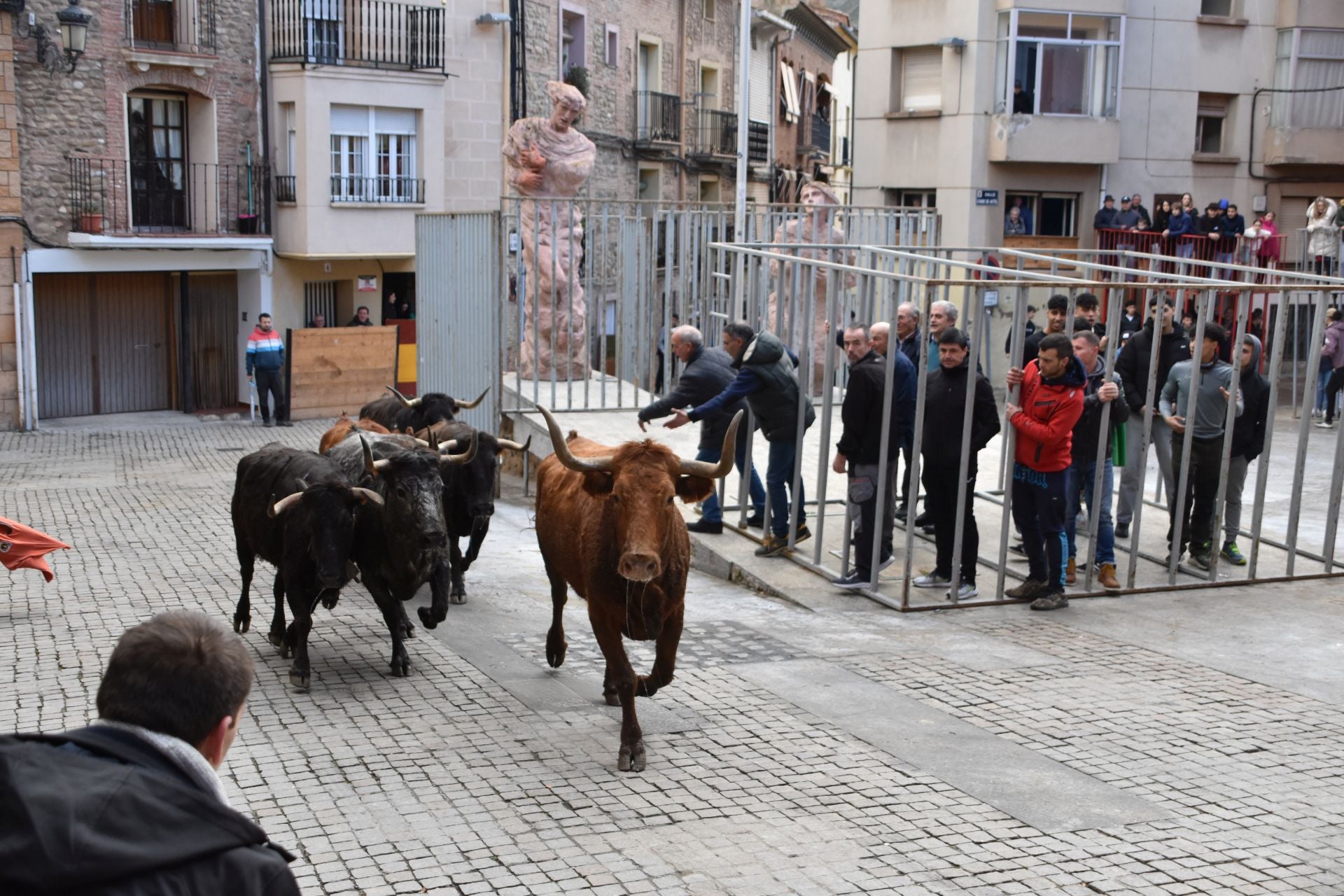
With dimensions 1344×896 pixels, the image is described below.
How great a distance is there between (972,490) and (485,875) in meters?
6.27

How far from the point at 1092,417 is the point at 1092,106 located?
1911 centimetres

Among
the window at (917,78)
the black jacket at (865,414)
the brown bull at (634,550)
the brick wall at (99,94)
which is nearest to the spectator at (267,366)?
the brick wall at (99,94)

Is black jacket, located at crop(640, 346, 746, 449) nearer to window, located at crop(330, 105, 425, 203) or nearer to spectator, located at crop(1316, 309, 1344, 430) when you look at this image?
spectator, located at crop(1316, 309, 1344, 430)

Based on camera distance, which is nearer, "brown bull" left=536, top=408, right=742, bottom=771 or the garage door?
"brown bull" left=536, top=408, right=742, bottom=771

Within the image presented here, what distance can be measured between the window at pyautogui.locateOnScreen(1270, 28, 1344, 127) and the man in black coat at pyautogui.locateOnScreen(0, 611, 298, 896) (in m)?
30.6

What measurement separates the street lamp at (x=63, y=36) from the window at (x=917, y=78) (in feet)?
49.9

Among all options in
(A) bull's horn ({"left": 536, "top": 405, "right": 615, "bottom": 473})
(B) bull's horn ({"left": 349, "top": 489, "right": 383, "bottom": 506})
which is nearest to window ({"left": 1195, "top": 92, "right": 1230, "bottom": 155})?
(B) bull's horn ({"left": 349, "top": 489, "right": 383, "bottom": 506})

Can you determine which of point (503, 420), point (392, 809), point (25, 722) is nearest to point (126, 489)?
point (503, 420)

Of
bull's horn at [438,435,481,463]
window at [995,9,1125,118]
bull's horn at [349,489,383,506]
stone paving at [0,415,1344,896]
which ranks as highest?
window at [995,9,1125,118]

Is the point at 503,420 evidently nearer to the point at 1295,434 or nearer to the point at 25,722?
the point at 25,722

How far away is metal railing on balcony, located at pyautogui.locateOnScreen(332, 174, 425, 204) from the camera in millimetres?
28891

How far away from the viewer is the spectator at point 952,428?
36.1 feet

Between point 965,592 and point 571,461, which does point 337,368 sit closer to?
point 965,592

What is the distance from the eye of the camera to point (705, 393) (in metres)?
12.5
